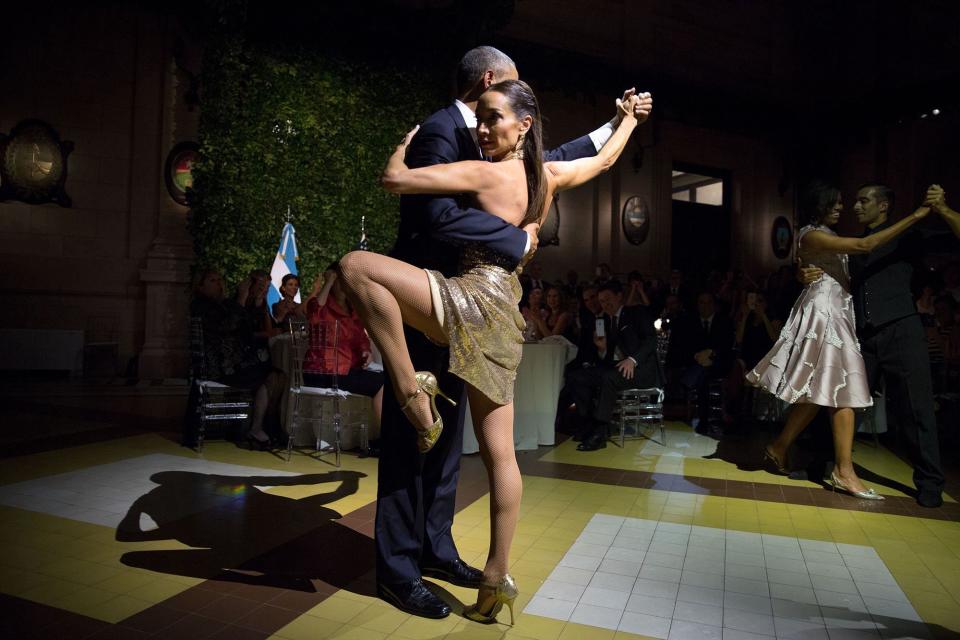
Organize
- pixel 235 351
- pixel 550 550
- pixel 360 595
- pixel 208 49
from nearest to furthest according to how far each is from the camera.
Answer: pixel 360 595 < pixel 550 550 < pixel 235 351 < pixel 208 49

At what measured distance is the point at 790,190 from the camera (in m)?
15.0

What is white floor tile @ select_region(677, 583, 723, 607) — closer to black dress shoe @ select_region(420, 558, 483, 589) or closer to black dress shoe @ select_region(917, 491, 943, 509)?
black dress shoe @ select_region(420, 558, 483, 589)

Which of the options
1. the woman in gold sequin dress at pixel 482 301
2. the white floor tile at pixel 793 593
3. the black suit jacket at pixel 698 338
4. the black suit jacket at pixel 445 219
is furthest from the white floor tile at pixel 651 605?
the black suit jacket at pixel 698 338

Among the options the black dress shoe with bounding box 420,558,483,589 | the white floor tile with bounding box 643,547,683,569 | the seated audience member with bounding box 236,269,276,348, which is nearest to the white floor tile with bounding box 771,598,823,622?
the white floor tile with bounding box 643,547,683,569

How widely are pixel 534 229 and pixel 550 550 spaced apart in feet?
5.20

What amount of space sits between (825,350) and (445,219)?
3154 millimetres

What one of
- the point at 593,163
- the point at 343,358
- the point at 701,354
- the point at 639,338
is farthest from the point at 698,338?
the point at 593,163

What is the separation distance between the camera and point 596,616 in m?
2.39

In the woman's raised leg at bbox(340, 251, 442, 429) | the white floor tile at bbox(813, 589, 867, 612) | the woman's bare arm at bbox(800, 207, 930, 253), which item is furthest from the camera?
the woman's bare arm at bbox(800, 207, 930, 253)

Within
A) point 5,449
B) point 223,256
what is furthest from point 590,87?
point 5,449

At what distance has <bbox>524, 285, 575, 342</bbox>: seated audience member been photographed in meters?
6.66

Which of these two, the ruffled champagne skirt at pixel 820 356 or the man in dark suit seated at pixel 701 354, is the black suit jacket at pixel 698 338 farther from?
the ruffled champagne skirt at pixel 820 356

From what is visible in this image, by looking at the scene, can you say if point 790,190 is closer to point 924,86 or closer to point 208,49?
point 924,86

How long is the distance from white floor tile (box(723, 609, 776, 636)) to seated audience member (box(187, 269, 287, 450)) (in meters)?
4.00
